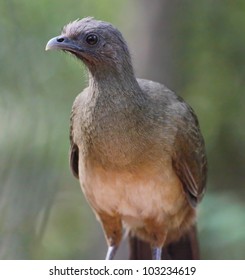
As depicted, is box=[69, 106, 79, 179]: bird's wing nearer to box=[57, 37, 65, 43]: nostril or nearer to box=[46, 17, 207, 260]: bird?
box=[46, 17, 207, 260]: bird

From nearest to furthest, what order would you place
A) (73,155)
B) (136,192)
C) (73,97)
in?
(136,192), (73,155), (73,97)

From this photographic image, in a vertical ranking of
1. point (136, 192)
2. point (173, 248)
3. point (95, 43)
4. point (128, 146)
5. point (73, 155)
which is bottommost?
point (173, 248)

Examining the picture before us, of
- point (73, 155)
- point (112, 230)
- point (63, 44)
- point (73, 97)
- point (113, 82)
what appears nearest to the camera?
point (63, 44)

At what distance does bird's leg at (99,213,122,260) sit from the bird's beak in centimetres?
111

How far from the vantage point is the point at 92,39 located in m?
3.81

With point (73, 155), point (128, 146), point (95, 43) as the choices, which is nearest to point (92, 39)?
point (95, 43)

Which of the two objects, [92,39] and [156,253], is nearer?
[92,39]

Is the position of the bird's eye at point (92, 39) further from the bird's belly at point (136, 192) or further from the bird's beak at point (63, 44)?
the bird's belly at point (136, 192)

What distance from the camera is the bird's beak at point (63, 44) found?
12.1ft

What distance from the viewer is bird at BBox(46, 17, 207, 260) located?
386 centimetres

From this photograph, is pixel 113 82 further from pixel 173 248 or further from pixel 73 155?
pixel 173 248

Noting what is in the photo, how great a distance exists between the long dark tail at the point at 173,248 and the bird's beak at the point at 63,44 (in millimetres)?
1602

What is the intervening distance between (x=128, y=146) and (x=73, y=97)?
2148 mm
